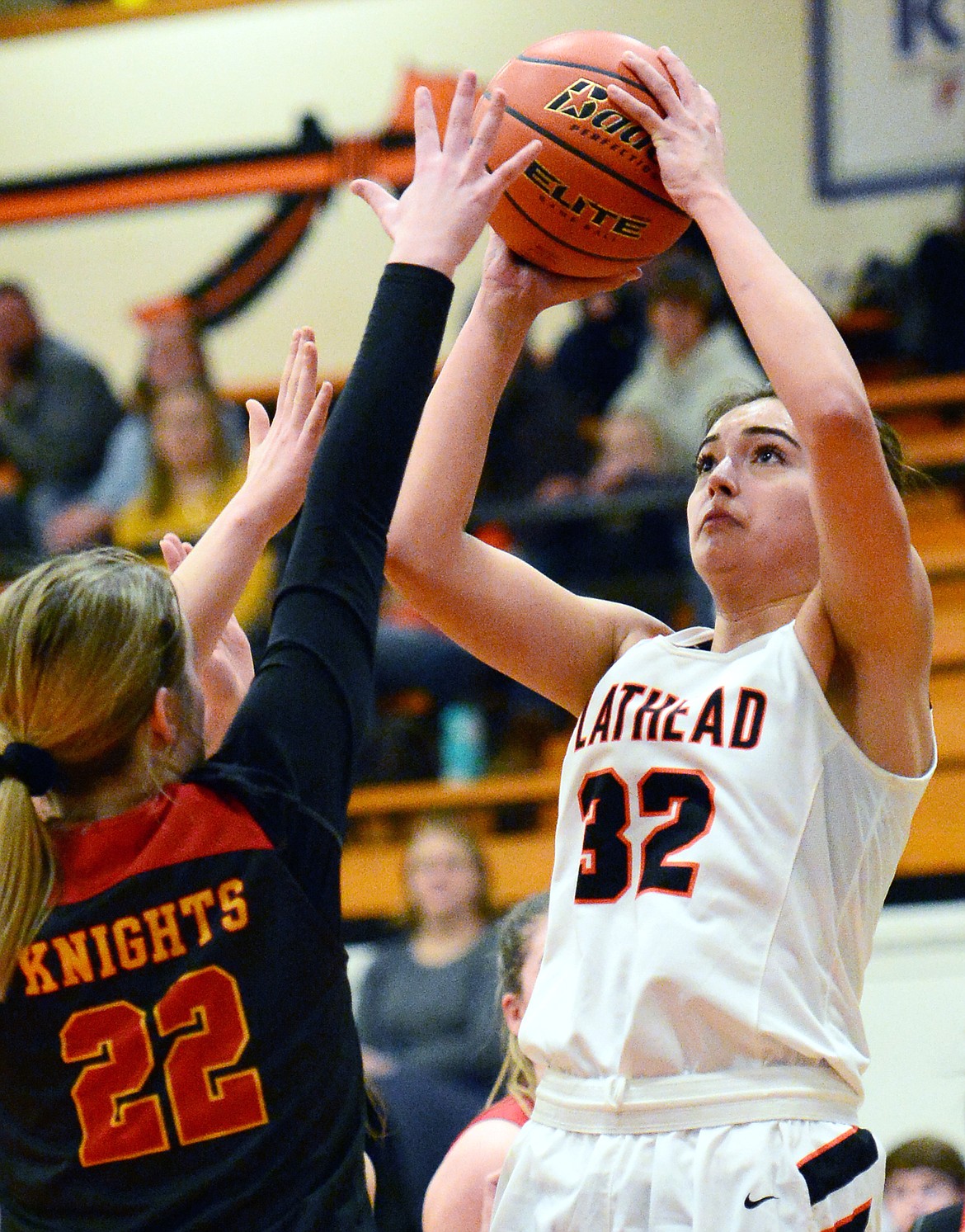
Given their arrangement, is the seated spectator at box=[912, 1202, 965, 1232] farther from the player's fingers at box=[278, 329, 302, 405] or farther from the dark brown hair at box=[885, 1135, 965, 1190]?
the player's fingers at box=[278, 329, 302, 405]

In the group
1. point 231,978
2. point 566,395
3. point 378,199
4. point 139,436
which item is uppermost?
point 378,199

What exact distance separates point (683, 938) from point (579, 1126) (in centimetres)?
30

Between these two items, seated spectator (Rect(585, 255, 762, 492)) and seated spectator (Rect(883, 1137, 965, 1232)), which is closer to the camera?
seated spectator (Rect(883, 1137, 965, 1232))

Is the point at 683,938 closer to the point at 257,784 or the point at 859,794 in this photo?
the point at 859,794

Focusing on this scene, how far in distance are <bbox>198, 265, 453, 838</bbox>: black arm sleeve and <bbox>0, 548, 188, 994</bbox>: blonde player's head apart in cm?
12

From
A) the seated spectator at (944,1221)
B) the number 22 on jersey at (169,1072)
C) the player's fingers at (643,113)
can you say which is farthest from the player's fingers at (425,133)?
the seated spectator at (944,1221)

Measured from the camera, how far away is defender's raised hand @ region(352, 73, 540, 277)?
1966 millimetres

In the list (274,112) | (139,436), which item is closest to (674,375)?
(139,436)

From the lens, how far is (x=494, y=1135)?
3.00m

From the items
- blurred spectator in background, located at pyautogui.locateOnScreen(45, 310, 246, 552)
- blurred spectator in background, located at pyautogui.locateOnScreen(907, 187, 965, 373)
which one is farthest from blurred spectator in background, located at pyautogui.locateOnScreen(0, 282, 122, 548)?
blurred spectator in background, located at pyautogui.locateOnScreen(907, 187, 965, 373)

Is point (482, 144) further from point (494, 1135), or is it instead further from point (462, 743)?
point (462, 743)

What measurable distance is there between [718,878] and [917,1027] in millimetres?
3719

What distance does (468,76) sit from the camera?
2.04m

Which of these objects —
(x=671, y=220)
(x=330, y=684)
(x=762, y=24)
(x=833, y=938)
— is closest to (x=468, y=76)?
(x=671, y=220)
